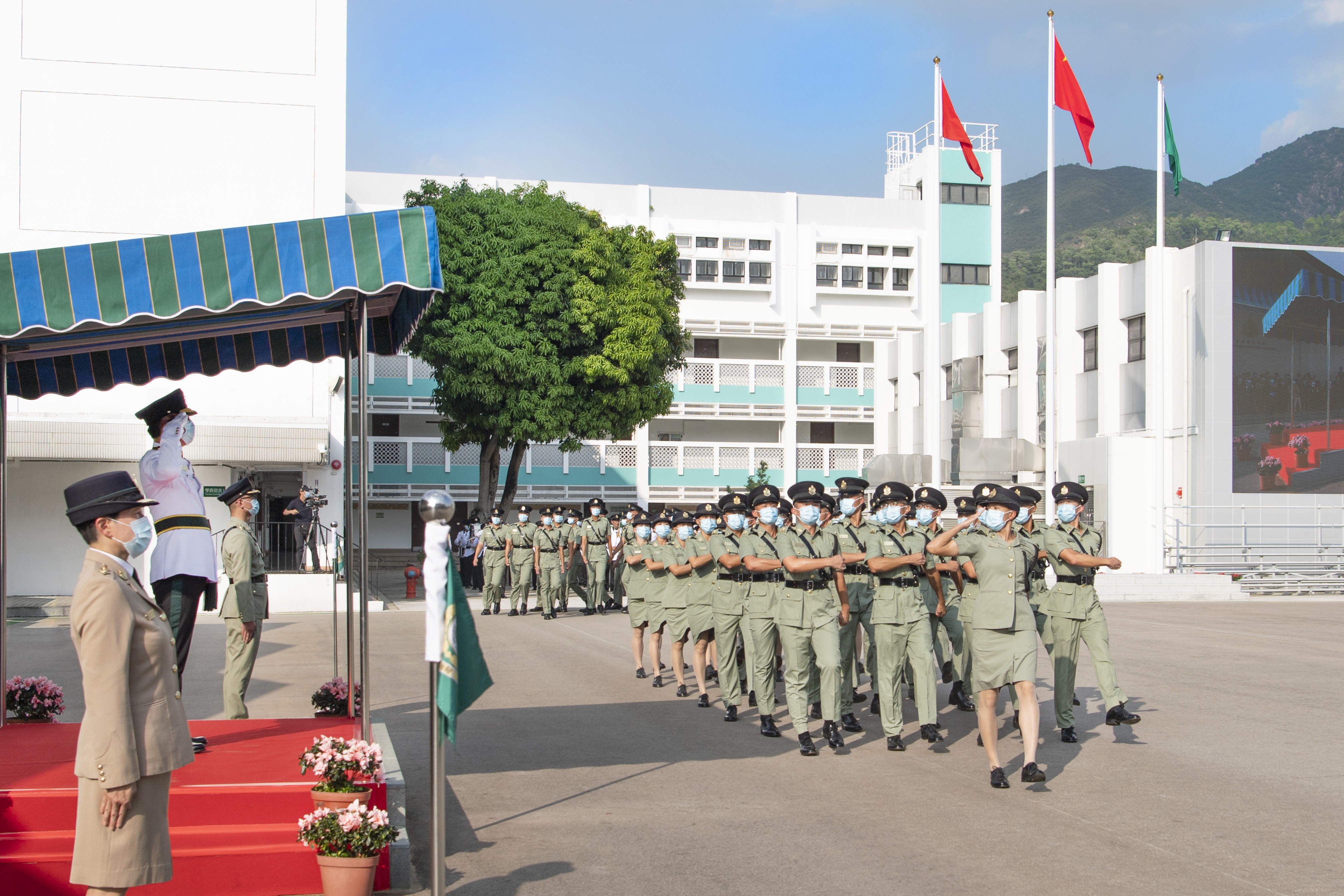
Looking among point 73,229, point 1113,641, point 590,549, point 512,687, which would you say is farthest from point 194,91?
point 1113,641

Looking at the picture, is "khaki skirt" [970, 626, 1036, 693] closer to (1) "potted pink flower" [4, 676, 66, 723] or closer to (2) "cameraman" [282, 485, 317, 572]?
(1) "potted pink flower" [4, 676, 66, 723]

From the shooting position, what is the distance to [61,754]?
22.5 ft

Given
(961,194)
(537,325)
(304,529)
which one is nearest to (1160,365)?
(537,325)

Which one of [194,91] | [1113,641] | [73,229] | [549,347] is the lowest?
[1113,641]

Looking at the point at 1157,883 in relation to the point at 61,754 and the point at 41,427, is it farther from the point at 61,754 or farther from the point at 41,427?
the point at 41,427

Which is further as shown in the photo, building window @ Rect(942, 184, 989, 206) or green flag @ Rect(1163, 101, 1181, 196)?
building window @ Rect(942, 184, 989, 206)

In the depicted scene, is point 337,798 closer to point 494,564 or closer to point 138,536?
point 138,536

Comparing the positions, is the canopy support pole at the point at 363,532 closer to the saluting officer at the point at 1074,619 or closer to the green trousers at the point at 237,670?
the green trousers at the point at 237,670

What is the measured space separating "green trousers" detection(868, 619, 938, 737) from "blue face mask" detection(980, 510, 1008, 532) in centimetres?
132

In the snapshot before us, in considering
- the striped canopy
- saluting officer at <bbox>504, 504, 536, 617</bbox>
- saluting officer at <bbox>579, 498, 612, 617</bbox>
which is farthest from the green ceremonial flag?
saluting officer at <bbox>504, 504, 536, 617</bbox>

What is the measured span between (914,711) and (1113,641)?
768cm

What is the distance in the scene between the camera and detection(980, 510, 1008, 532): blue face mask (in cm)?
871

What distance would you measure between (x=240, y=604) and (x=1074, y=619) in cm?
660

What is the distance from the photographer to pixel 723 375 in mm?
46375
